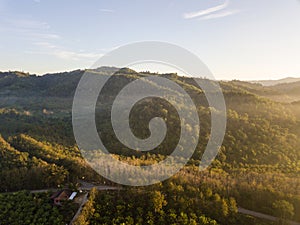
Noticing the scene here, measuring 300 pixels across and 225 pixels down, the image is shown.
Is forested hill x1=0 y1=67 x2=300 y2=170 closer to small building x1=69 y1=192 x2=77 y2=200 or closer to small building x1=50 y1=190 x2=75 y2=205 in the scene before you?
small building x1=69 y1=192 x2=77 y2=200

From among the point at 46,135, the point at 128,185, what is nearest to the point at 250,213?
the point at 128,185

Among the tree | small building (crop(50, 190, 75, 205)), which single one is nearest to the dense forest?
the tree

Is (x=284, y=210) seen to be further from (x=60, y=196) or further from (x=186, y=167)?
(x=60, y=196)

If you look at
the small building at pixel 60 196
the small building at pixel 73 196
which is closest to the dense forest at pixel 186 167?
the small building at pixel 73 196

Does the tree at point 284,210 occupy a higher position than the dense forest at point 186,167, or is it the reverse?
the dense forest at point 186,167

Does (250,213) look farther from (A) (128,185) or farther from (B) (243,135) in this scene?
(B) (243,135)

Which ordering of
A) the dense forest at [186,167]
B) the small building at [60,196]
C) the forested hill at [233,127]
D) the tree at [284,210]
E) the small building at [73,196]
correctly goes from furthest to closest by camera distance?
the forested hill at [233,127] → the small building at [73,196] → the tree at [284,210] → the small building at [60,196] → the dense forest at [186,167]

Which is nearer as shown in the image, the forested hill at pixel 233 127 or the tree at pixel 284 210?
the tree at pixel 284 210

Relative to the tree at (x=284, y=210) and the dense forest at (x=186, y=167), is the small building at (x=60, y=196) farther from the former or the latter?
the tree at (x=284, y=210)
